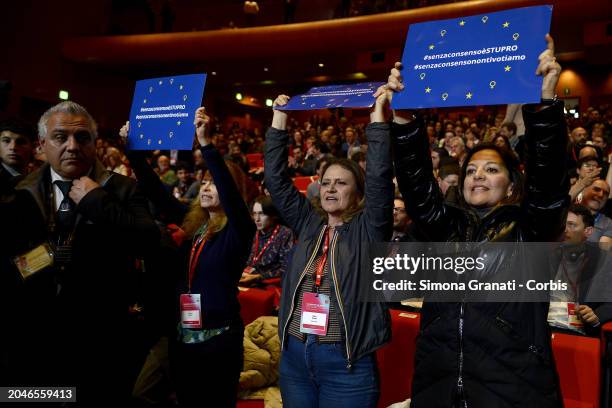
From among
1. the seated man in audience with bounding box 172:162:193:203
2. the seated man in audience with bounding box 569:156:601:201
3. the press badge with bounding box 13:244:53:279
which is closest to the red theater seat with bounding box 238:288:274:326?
the press badge with bounding box 13:244:53:279

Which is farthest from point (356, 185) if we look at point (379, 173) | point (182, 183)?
point (182, 183)

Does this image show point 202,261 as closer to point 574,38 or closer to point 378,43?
point 378,43

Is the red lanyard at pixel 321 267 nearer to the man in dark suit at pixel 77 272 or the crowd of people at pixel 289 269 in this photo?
the crowd of people at pixel 289 269

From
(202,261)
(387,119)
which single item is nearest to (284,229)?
(202,261)

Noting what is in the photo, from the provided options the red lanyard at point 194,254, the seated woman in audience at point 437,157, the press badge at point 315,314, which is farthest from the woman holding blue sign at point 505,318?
the seated woman in audience at point 437,157

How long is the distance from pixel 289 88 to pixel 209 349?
1960cm

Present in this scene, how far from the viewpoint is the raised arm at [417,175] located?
5.20 feet

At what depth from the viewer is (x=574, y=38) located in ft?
44.1

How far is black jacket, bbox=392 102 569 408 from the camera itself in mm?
1326

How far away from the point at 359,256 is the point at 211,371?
77 cm

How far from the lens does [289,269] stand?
73.8 inches

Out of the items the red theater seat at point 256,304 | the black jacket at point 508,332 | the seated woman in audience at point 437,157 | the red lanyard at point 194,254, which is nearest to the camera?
the black jacket at point 508,332

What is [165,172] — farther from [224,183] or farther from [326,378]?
[326,378]

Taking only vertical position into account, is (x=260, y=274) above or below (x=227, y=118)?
below
